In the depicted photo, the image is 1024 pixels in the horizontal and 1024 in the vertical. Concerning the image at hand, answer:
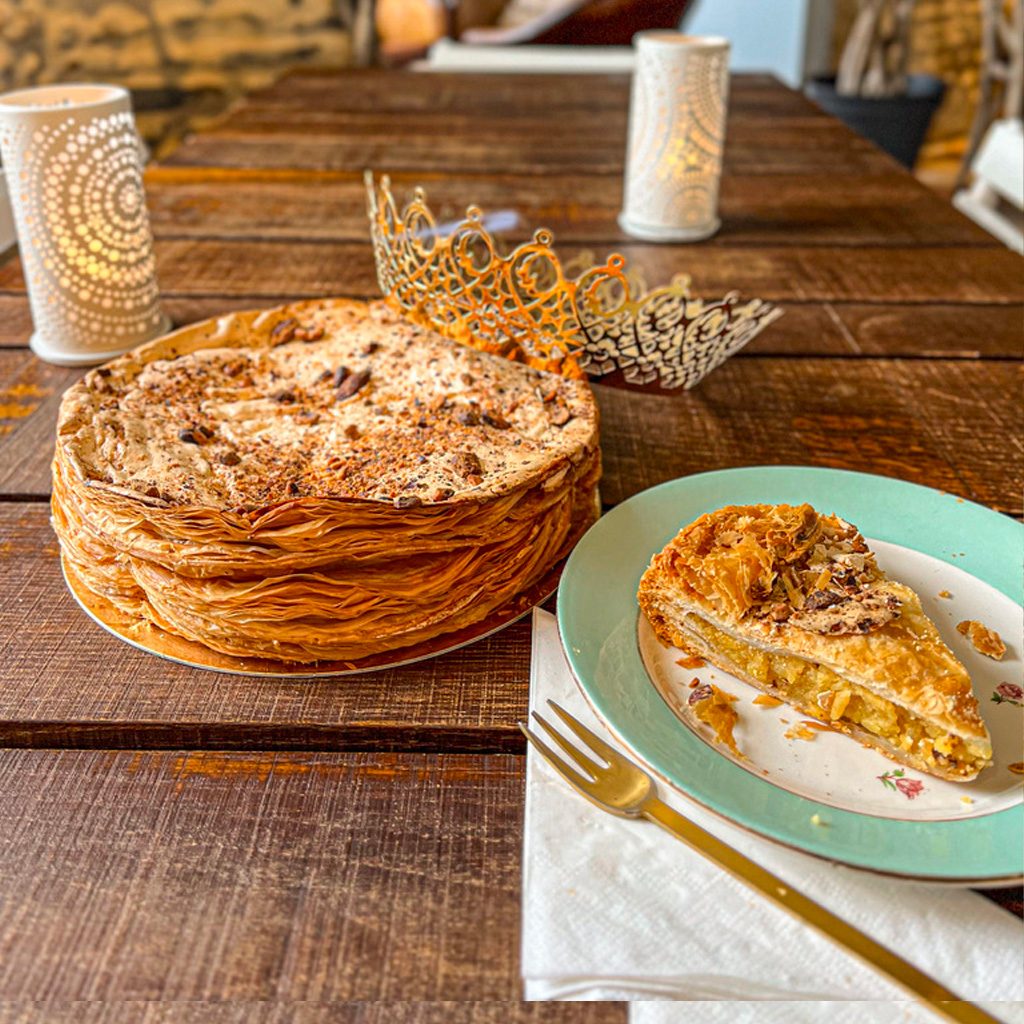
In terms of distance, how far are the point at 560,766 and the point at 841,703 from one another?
0.59ft

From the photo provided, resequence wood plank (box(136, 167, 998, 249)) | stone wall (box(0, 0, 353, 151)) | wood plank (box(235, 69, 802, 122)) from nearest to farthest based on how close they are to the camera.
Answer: wood plank (box(136, 167, 998, 249)) < wood plank (box(235, 69, 802, 122)) < stone wall (box(0, 0, 353, 151))

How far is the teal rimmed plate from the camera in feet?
1.71

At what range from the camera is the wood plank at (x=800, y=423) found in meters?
0.96

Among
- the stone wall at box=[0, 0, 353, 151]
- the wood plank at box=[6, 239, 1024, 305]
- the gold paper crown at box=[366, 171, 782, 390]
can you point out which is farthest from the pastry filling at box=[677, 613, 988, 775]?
the stone wall at box=[0, 0, 353, 151]

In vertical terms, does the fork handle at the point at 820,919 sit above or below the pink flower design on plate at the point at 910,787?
below

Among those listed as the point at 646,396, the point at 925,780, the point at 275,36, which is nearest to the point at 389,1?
the point at 275,36

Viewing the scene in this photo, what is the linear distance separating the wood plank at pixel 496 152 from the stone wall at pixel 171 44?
1571 millimetres

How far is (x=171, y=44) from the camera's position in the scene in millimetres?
3549

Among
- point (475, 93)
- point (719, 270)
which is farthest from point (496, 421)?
point (475, 93)

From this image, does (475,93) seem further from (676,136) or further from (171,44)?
(171,44)

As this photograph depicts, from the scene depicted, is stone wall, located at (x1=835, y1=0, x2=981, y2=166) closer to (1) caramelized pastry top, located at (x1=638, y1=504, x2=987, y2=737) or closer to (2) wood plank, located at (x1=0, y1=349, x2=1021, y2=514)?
(2) wood plank, located at (x1=0, y1=349, x2=1021, y2=514)

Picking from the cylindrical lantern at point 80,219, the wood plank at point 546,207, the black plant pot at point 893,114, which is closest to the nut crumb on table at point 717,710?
the cylindrical lantern at point 80,219

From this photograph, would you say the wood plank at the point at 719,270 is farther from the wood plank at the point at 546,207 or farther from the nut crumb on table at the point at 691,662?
the nut crumb on table at the point at 691,662

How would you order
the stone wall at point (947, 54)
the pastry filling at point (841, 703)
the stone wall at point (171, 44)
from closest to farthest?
the pastry filling at point (841, 703) → the stone wall at point (171, 44) → the stone wall at point (947, 54)
